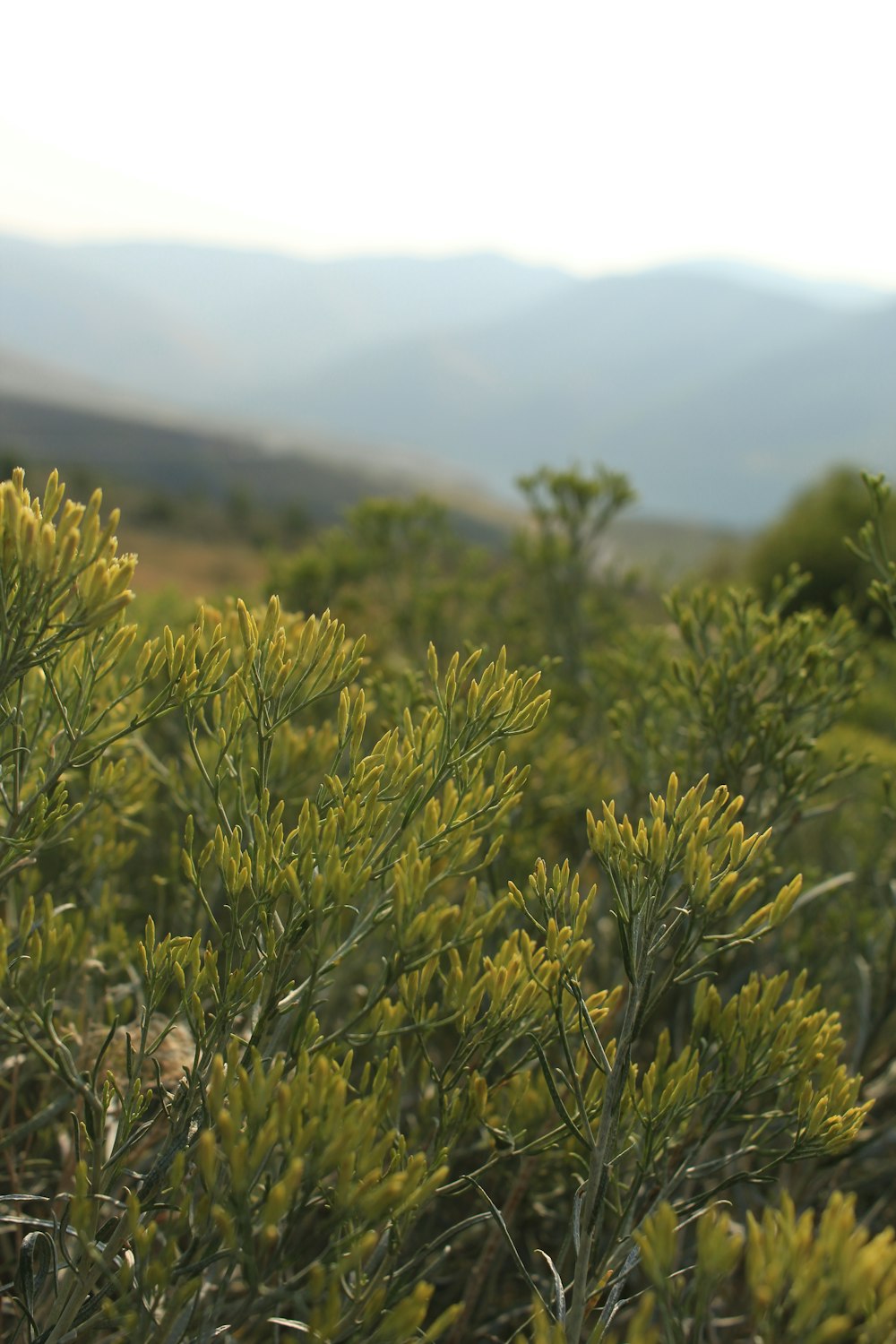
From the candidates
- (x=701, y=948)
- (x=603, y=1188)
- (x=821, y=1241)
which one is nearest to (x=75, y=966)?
(x=603, y=1188)

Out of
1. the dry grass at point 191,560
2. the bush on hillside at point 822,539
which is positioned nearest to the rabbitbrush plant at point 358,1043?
the bush on hillside at point 822,539

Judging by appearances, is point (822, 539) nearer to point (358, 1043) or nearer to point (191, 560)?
point (358, 1043)

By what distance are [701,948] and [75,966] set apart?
79.8 inches

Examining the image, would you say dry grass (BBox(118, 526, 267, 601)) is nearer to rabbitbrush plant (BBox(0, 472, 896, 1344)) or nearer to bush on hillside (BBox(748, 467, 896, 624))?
bush on hillside (BBox(748, 467, 896, 624))

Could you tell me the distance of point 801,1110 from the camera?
6.64ft

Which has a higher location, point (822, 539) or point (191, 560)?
point (822, 539)

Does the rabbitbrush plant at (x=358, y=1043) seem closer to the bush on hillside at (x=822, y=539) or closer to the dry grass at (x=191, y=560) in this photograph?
the bush on hillside at (x=822, y=539)

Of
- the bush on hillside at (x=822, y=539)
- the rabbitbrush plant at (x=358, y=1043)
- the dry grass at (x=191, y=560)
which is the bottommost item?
the dry grass at (x=191, y=560)

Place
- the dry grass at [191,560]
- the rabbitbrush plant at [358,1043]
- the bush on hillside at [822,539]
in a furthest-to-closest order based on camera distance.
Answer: the dry grass at [191,560] → the bush on hillside at [822,539] → the rabbitbrush plant at [358,1043]

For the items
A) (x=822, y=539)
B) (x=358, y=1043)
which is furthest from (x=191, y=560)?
(x=358, y=1043)

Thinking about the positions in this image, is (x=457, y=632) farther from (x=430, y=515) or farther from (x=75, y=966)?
(x=75, y=966)

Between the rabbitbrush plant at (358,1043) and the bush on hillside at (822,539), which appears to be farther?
the bush on hillside at (822,539)

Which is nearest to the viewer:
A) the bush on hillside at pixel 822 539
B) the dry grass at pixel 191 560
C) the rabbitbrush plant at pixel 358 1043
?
the rabbitbrush plant at pixel 358 1043

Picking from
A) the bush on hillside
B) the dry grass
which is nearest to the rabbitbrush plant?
the bush on hillside
